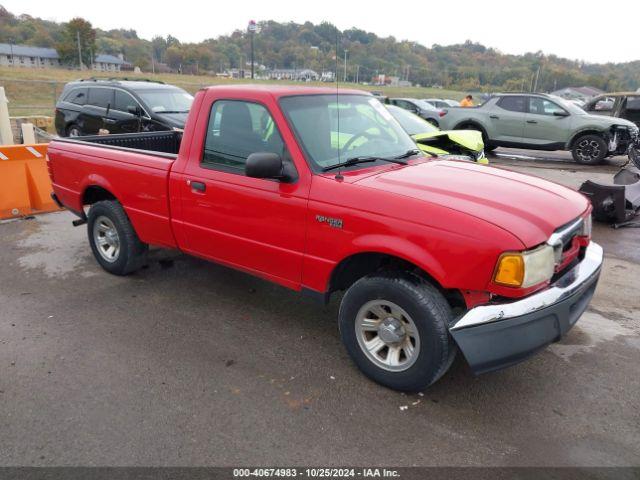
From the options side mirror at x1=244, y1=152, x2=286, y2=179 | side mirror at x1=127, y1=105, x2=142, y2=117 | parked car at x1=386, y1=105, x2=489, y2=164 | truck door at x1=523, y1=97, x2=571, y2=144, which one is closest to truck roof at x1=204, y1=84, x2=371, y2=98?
side mirror at x1=244, y1=152, x2=286, y2=179

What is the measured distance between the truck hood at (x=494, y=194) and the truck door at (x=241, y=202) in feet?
1.98

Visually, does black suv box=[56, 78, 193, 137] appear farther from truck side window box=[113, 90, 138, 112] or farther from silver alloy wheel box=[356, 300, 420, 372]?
silver alloy wheel box=[356, 300, 420, 372]

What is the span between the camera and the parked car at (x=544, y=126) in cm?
1239

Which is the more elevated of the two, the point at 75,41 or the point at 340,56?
the point at 75,41

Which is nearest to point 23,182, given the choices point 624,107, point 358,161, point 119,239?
point 119,239

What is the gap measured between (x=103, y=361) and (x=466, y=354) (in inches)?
99.5

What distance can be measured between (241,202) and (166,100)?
321 inches

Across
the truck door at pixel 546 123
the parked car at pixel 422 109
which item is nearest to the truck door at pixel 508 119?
the truck door at pixel 546 123

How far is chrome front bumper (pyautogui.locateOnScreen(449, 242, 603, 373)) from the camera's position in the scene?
2746mm

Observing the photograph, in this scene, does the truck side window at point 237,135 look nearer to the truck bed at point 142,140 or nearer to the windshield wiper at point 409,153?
the windshield wiper at point 409,153

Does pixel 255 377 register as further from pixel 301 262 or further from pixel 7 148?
pixel 7 148

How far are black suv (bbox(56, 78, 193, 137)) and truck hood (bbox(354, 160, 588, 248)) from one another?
24.6 feet

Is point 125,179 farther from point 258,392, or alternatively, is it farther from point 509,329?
point 509,329

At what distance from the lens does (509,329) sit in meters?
2.75
